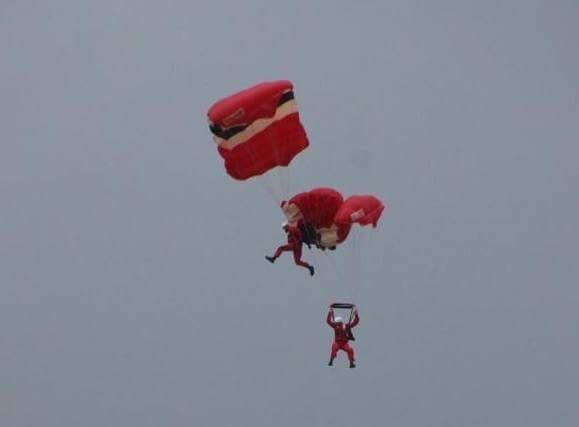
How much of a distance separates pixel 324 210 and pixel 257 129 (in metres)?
2.82

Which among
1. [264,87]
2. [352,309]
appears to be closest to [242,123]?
[264,87]

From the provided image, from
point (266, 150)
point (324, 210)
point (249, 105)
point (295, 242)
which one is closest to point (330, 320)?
point (295, 242)

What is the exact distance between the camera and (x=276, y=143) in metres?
57.5

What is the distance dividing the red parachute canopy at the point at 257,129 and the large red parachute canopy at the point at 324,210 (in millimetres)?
1118

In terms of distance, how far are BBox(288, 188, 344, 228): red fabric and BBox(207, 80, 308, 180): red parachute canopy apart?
1104 mm

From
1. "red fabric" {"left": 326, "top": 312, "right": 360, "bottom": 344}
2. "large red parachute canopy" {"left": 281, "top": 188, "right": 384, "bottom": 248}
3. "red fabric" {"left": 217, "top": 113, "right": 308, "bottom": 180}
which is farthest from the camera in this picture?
"red fabric" {"left": 326, "top": 312, "right": 360, "bottom": 344}

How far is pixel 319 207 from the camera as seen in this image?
57.9 m

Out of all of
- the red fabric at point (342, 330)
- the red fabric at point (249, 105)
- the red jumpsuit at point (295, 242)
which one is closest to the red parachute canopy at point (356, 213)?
the red jumpsuit at point (295, 242)

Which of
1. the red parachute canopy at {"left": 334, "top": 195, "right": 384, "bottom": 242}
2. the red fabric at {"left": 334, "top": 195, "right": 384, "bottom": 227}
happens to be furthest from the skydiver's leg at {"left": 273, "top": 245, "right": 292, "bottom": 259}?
the red fabric at {"left": 334, "top": 195, "right": 384, "bottom": 227}

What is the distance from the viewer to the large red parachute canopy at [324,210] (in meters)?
57.8

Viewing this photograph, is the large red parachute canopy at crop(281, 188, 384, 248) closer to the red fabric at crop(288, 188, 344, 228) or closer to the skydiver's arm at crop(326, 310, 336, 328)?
the red fabric at crop(288, 188, 344, 228)

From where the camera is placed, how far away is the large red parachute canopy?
5778cm

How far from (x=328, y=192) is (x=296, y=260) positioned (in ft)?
6.32

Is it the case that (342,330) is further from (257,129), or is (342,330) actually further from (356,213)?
→ (257,129)
